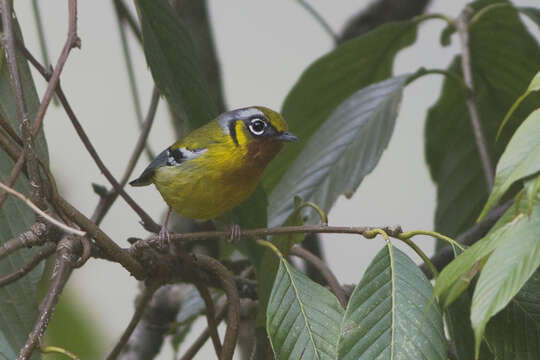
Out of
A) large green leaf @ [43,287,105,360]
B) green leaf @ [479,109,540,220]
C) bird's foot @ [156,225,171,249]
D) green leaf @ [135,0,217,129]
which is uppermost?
green leaf @ [135,0,217,129]

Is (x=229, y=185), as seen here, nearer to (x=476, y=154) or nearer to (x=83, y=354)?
(x=83, y=354)

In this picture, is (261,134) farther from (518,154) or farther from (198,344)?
(518,154)

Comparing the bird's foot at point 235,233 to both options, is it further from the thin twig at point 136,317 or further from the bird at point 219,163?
the bird at point 219,163

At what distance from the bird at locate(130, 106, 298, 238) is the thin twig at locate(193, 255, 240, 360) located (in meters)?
0.39

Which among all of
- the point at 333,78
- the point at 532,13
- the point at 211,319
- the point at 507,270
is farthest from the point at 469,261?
the point at 532,13

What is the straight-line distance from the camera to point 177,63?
1.48 m

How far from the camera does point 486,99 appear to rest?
2.15 m

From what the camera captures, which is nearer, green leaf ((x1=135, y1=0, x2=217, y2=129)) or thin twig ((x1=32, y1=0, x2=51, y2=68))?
green leaf ((x1=135, y1=0, x2=217, y2=129))

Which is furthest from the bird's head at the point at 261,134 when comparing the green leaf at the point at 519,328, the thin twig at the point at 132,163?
the green leaf at the point at 519,328

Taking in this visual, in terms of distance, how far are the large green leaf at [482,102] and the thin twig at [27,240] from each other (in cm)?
127

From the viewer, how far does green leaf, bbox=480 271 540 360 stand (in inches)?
38.5

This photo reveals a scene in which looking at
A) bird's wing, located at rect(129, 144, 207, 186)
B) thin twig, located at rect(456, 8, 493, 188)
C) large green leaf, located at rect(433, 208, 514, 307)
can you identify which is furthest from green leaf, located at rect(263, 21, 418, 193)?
large green leaf, located at rect(433, 208, 514, 307)

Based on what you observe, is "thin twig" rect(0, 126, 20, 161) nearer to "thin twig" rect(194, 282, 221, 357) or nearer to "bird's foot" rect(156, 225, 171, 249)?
"bird's foot" rect(156, 225, 171, 249)

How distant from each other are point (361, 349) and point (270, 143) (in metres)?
1.01
